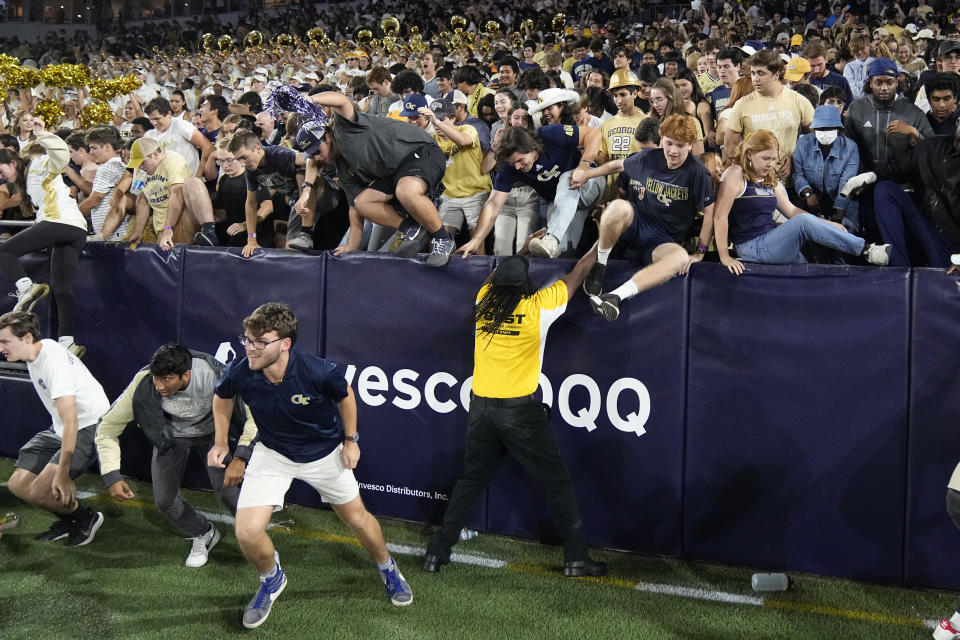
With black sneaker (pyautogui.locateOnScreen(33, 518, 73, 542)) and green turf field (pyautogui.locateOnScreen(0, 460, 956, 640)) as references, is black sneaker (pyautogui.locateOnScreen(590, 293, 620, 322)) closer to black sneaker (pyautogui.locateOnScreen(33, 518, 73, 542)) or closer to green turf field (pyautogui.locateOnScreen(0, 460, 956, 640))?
green turf field (pyautogui.locateOnScreen(0, 460, 956, 640))

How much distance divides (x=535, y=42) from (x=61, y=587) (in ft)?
44.4

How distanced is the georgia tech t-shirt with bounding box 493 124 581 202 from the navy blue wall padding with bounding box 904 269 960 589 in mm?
2633

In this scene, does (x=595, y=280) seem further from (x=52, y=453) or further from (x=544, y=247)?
(x=52, y=453)

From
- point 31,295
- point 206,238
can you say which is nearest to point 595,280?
point 206,238

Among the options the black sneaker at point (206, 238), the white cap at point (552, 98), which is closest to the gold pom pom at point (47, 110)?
the black sneaker at point (206, 238)

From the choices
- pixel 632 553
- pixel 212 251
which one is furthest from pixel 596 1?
pixel 632 553

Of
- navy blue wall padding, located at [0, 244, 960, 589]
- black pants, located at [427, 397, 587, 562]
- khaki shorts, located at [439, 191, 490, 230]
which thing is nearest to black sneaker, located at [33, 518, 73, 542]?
navy blue wall padding, located at [0, 244, 960, 589]

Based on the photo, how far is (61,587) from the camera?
595cm

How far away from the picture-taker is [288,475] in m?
5.50

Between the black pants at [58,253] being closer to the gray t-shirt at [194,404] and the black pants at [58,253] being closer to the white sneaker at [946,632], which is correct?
the gray t-shirt at [194,404]

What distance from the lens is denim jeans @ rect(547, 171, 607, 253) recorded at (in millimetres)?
6844

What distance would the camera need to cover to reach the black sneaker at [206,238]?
8.07 metres

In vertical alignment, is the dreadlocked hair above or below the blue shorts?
below

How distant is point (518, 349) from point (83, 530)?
11.4ft
